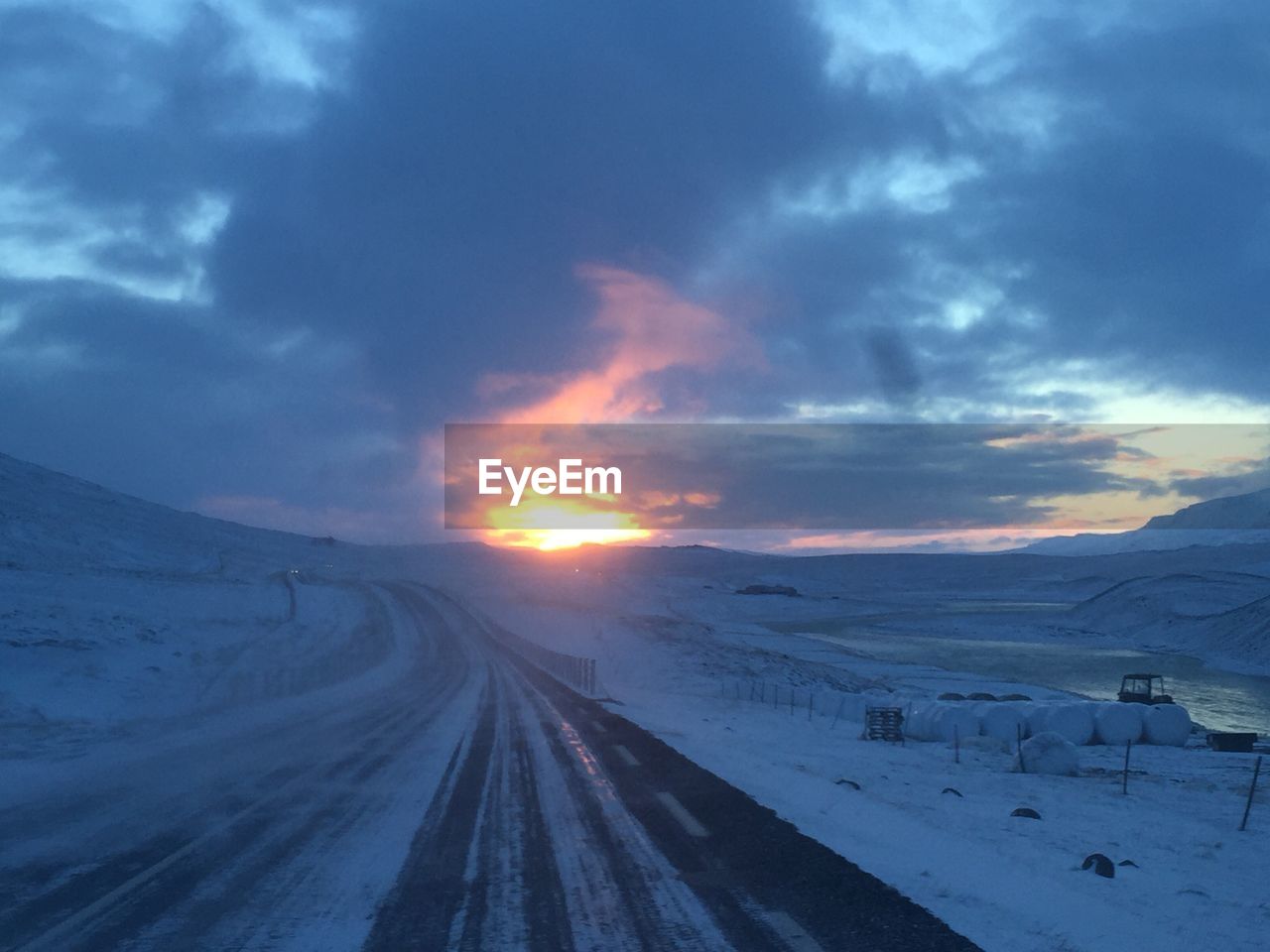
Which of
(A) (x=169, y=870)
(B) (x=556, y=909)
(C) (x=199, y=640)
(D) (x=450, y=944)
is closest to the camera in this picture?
(D) (x=450, y=944)

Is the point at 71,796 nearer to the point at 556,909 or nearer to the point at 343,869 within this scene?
the point at 343,869

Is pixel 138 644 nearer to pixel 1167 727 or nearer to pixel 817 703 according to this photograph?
pixel 817 703

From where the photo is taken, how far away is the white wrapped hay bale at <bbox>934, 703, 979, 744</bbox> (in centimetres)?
2556

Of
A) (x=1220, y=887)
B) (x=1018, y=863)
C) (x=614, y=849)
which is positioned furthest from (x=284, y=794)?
(x=1220, y=887)

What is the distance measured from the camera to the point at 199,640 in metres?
34.5

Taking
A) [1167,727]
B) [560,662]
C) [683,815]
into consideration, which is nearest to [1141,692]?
[1167,727]

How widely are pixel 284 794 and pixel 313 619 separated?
4513cm

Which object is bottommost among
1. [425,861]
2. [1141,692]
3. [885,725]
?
[1141,692]

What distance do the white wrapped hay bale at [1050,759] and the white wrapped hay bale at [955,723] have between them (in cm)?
610

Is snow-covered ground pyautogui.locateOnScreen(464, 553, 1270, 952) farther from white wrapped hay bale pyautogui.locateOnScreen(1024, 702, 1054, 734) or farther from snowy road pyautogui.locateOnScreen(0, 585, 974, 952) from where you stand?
white wrapped hay bale pyautogui.locateOnScreen(1024, 702, 1054, 734)

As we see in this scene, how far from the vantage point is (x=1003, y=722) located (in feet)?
85.5

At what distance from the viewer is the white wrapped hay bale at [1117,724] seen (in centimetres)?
2747

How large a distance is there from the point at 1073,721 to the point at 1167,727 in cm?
318

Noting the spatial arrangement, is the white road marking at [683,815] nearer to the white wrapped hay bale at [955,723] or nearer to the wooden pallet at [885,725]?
the wooden pallet at [885,725]
